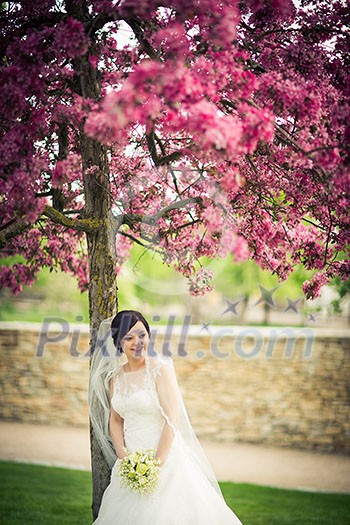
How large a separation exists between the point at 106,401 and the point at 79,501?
4.00 metres

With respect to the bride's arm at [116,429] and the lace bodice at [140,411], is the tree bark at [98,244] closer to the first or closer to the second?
the bride's arm at [116,429]

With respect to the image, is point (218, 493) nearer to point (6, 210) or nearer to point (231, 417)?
point (6, 210)

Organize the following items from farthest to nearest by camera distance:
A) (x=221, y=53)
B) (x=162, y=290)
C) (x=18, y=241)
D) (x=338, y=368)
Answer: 1. (x=162, y=290)
2. (x=338, y=368)
3. (x=18, y=241)
4. (x=221, y=53)

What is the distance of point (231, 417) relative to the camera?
12805mm

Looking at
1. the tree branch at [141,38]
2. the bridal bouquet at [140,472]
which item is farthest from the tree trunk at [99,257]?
the tree branch at [141,38]

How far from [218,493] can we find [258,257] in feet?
6.82

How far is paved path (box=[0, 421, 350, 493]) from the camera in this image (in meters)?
10.6

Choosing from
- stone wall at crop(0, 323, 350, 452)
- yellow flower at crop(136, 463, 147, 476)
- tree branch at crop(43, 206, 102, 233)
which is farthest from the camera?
stone wall at crop(0, 323, 350, 452)

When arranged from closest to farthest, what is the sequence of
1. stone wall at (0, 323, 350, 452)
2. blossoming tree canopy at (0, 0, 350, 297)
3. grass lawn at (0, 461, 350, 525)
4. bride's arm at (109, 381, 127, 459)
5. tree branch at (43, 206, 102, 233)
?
blossoming tree canopy at (0, 0, 350, 297) → bride's arm at (109, 381, 127, 459) → tree branch at (43, 206, 102, 233) → grass lawn at (0, 461, 350, 525) → stone wall at (0, 323, 350, 452)

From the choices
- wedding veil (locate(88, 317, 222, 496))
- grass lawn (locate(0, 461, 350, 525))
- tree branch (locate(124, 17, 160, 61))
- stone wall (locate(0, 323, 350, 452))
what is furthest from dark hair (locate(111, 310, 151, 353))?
stone wall (locate(0, 323, 350, 452))

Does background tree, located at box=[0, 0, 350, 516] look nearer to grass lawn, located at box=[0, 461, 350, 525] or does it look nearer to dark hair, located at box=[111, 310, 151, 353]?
dark hair, located at box=[111, 310, 151, 353]

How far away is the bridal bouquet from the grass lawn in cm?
330

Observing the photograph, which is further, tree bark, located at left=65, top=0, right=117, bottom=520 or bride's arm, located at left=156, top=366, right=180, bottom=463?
tree bark, located at left=65, top=0, right=117, bottom=520

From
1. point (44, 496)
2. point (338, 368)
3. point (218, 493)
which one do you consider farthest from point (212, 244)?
point (338, 368)
